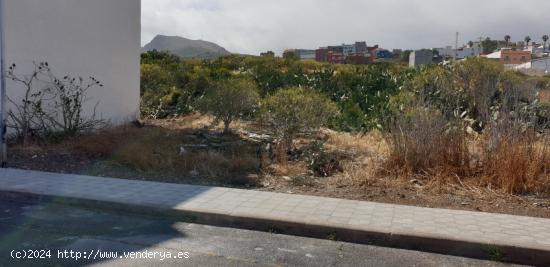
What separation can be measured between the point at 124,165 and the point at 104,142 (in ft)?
5.30

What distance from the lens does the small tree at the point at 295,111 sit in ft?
32.8

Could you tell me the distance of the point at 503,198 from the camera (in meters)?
7.10

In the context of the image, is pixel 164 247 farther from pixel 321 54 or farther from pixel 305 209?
pixel 321 54

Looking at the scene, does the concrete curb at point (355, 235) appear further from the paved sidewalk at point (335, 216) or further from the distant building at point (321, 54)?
the distant building at point (321, 54)

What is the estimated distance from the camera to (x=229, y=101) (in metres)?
11.9

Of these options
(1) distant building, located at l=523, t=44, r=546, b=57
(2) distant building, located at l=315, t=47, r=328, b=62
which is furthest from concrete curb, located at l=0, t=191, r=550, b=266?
(2) distant building, located at l=315, t=47, r=328, b=62

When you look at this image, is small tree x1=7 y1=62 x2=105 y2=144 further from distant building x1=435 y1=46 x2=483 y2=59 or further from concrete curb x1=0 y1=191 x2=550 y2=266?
distant building x1=435 y1=46 x2=483 y2=59

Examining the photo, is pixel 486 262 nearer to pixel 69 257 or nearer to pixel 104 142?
pixel 69 257

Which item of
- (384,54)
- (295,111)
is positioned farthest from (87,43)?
(384,54)

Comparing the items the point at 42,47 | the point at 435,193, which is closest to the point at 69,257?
the point at 435,193

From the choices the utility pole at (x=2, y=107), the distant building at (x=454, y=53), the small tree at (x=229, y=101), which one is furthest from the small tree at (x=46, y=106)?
the distant building at (x=454, y=53)

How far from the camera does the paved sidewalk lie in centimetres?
541

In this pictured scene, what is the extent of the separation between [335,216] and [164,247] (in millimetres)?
1929

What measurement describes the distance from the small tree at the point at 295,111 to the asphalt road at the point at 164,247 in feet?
13.7
